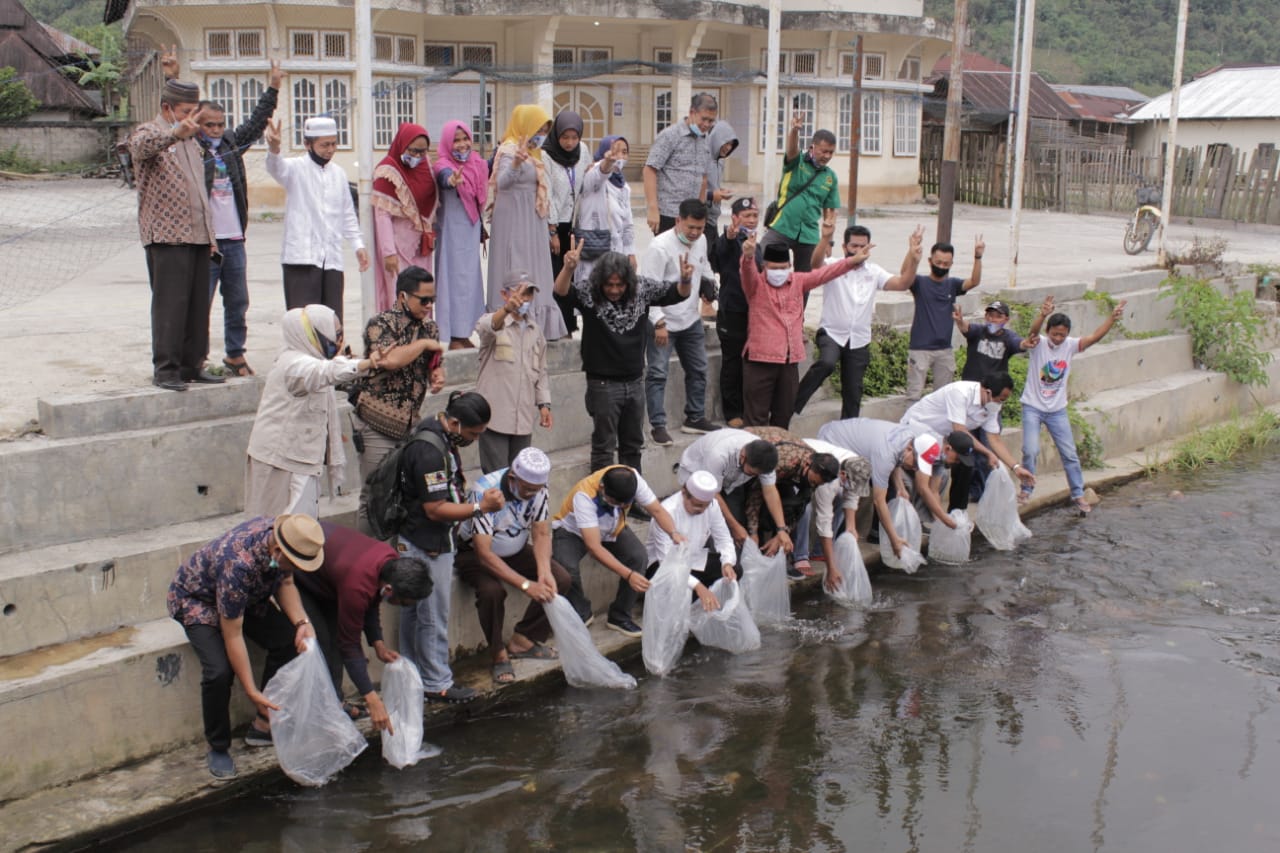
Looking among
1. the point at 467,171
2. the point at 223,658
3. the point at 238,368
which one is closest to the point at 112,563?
the point at 223,658

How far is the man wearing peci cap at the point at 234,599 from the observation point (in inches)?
218

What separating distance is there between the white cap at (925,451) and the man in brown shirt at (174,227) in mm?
4845

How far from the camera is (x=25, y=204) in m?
13.8

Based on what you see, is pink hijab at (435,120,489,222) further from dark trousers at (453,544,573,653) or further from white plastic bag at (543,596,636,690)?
white plastic bag at (543,596,636,690)

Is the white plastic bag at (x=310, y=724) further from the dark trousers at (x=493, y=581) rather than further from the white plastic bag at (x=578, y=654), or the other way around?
the white plastic bag at (x=578, y=654)

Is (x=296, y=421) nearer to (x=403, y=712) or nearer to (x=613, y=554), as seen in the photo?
(x=403, y=712)

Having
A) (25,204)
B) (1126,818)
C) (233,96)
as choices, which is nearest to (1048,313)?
(1126,818)

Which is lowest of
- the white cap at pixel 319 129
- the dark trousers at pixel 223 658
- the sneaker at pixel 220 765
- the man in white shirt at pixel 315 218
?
the sneaker at pixel 220 765

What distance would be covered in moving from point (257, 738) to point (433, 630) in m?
1.03

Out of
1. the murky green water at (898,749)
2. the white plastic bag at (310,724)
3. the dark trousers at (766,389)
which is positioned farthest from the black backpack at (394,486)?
the dark trousers at (766,389)

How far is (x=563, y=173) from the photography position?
8594 mm

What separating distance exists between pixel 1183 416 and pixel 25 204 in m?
12.9

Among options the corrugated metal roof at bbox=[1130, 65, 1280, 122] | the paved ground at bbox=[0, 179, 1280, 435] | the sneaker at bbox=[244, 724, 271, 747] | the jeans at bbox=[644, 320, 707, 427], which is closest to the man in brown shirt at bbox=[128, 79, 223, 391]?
the paved ground at bbox=[0, 179, 1280, 435]

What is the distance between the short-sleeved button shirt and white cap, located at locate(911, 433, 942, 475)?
484cm
